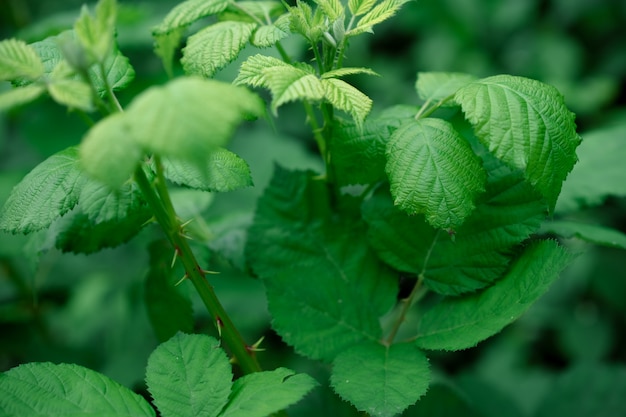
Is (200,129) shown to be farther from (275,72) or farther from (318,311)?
(318,311)

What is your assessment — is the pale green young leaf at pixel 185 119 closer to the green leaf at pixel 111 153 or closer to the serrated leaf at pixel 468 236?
the green leaf at pixel 111 153

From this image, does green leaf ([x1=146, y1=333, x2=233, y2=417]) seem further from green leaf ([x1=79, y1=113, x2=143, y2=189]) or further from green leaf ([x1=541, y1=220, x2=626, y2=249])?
green leaf ([x1=541, y1=220, x2=626, y2=249])

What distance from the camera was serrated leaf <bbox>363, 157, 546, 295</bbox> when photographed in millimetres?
1179

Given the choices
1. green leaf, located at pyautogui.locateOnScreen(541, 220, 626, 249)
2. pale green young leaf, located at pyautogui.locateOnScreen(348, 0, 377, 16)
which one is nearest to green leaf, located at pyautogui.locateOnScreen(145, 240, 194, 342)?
pale green young leaf, located at pyautogui.locateOnScreen(348, 0, 377, 16)

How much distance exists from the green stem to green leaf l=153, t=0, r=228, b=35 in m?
0.37

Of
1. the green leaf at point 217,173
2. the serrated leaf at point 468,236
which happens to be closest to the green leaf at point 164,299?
the green leaf at point 217,173

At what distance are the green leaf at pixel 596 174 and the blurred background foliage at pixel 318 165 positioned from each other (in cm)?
3

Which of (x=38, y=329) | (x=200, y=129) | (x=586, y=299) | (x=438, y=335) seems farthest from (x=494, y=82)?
(x=586, y=299)

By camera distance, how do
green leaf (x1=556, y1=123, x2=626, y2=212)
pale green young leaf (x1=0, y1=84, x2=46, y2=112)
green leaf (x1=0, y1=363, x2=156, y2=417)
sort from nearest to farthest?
pale green young leaf (x1=0, y1=84, x2=46, y2=112) → green leaf (x1=0, y1=363, x2=156, y2=417) → green leaf (x1=556, y1=123, x2=626, y2=212)

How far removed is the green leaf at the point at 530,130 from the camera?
1.02 metres

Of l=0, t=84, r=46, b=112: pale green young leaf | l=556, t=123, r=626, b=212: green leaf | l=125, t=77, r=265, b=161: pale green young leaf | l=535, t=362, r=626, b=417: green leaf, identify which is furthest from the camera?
l=535, t=362, r=626, b=417: green leaf

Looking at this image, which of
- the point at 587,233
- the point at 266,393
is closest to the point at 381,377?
the point at 266,393

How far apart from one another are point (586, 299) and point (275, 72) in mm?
2643

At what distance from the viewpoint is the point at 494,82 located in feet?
3.59
